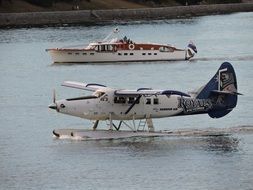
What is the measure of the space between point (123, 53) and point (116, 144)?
4551cm

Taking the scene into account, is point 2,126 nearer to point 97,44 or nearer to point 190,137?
point 190,137

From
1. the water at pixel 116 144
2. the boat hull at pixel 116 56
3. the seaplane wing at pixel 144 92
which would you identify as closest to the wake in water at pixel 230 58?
the water at pixel 116 144

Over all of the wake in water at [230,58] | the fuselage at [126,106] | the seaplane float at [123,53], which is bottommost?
the wake in water at [230,58]

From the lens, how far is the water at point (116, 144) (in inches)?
1670

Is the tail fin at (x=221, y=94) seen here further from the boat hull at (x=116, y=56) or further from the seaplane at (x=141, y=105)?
the boat hull at (x=116, y=56)

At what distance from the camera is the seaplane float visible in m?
93.5

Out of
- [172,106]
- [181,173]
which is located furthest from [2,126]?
[181,173]

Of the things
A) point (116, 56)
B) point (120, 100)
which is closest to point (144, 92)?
point (120, 100)

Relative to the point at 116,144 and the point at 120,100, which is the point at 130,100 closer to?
the point at 120,100

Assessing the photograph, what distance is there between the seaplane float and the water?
3.94 ft

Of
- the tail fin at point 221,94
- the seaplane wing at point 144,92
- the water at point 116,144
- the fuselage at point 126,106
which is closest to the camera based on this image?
the water at point 116,144

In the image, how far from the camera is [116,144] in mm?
48781

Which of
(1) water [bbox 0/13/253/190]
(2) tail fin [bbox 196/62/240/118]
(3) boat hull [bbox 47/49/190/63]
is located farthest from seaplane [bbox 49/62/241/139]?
(3) boat hull [bbox 47/49/190/63]

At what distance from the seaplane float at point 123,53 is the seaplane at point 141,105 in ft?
141
